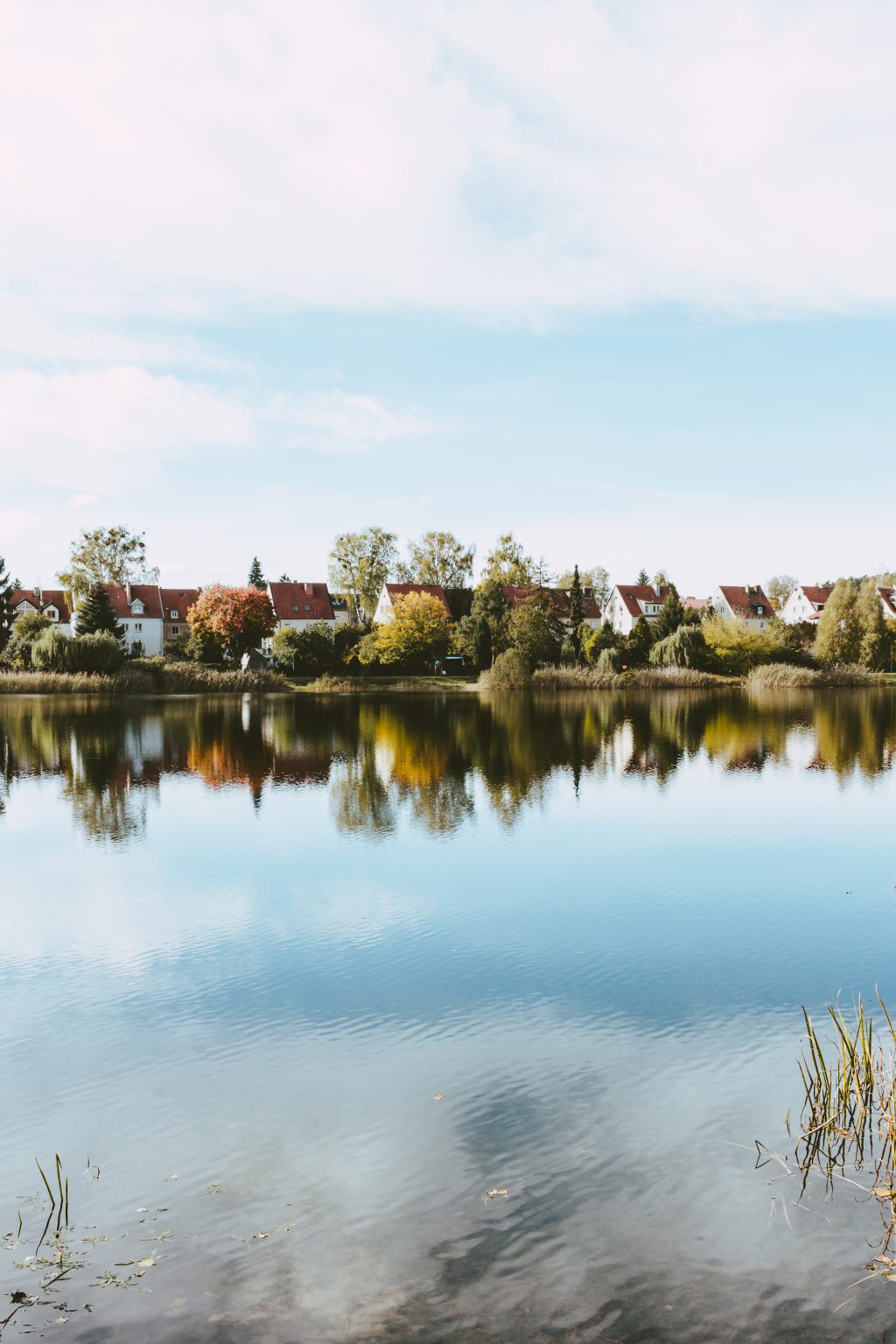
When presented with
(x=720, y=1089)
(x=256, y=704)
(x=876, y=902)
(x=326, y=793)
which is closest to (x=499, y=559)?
(x=256, y=704)

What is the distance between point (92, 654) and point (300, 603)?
4900 centimetres

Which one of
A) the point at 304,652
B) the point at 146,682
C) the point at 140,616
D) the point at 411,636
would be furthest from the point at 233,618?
the point at 140,616

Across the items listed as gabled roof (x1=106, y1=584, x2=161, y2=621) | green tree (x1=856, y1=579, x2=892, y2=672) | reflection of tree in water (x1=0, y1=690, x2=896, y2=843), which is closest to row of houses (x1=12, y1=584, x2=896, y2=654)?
gabled roof (x1=106, y1=584, x2=161, y2=621)

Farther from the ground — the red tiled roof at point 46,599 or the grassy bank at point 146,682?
the red tiled roof at point 46,599

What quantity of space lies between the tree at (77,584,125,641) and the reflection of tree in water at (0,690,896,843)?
16850 mm

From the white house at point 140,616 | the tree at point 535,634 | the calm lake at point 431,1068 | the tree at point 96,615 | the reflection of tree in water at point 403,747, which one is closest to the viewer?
the calm lake at point 431,1068

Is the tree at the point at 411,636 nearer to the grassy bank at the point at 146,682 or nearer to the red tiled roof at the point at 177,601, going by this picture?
the grassy bank at the point at 146,682

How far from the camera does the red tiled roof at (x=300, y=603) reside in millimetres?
106875

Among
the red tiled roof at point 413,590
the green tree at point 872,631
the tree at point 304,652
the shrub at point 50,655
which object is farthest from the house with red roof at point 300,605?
the green tree at point 872,631

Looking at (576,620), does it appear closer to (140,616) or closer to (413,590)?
(413,590)

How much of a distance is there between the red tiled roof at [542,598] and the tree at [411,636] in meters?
6.12

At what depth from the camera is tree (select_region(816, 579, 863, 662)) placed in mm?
79250

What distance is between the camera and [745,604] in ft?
400

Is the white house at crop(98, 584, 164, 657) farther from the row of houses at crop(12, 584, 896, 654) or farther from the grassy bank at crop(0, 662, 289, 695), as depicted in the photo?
the grassy bank at crop(0, 662, 289, 695)
